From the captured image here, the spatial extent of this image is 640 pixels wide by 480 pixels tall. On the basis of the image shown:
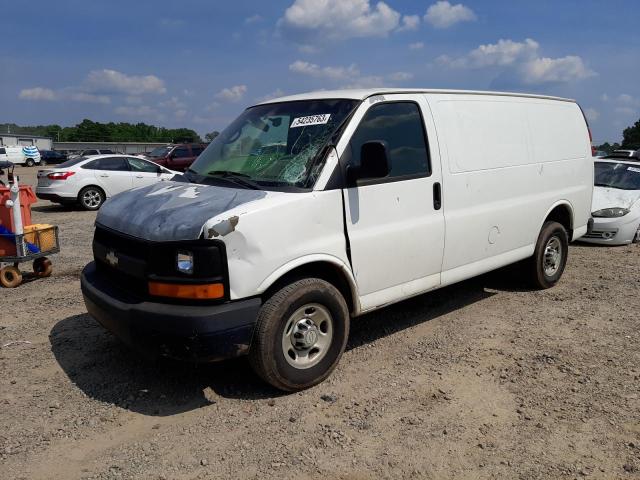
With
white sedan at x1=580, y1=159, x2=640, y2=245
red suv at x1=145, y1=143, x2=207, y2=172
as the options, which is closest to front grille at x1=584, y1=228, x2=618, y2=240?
white sedan at x1=580, y1=159, x2=640, y2=245

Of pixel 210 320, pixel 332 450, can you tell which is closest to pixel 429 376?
pixel 332 450

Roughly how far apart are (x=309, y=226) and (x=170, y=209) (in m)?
0.95

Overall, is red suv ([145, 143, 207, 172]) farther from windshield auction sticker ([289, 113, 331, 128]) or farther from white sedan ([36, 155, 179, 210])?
windshield auction sticker ([289, 113, 331, 128])

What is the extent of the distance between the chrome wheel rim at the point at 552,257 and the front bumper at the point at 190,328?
13.7 ft

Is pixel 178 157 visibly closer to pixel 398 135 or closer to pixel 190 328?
pixel 398 135

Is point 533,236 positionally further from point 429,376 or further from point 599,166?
point 599,166

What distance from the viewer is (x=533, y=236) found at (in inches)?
231

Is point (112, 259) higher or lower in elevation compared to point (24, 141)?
lower

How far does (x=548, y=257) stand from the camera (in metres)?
6.37

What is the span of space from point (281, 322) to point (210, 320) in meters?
0.50

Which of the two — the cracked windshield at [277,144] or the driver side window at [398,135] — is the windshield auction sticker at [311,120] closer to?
the cracked windshield at [277,144]

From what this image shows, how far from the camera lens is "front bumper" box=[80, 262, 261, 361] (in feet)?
10.8

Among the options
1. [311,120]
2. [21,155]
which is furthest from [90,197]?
[21,155]

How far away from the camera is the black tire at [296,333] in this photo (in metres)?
3.53
